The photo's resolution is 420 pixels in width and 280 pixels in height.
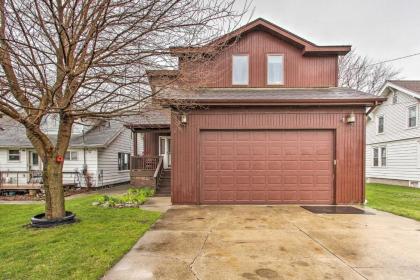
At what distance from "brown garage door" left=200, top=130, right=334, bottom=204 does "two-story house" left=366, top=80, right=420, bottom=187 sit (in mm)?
9745

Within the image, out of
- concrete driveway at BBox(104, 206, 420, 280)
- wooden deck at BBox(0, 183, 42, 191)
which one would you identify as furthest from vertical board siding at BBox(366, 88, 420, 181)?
wooden deck at BBox(0, 183, 42, 191)

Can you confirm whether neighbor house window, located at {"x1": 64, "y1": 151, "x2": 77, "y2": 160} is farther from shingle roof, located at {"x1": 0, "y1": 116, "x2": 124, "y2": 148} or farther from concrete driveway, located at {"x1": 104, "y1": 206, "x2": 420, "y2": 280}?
concrete driveway, located at {"x1": 104, "y1": 206, "x2": 420, "y2": 280}

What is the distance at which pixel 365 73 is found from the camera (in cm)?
2311

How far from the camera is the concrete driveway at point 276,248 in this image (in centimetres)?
338

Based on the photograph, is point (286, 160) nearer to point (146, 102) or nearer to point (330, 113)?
point (330, 113)

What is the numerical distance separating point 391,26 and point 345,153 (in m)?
17.9

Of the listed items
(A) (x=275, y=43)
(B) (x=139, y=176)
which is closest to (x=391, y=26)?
(A) (x=275, y=43)

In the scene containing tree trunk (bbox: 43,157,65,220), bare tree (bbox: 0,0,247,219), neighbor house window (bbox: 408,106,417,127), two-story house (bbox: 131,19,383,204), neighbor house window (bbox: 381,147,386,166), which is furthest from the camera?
neighbor house window (bbox: 381,147,386,166)

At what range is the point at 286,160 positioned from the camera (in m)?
8.15

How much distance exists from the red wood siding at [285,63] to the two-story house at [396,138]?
7.84 meters

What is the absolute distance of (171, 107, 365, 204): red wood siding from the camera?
8.00 m

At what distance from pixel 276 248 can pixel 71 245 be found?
11.7 ft

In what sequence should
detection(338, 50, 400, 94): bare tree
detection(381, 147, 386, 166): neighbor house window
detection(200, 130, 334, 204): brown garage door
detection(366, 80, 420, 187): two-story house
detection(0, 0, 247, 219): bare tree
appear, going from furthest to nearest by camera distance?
detection(338, 50, 400, 94): bare tree → detection(381, 147, 386, 166): neighbor house window → detection(366, 80, 420, 187): two-story house → detection(200, 130, 334, 204): brown garage door → detection(0, 0, 247, 219): bare tree

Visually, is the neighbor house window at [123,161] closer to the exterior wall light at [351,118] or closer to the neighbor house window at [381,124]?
the exterior wall light at [351,118]
